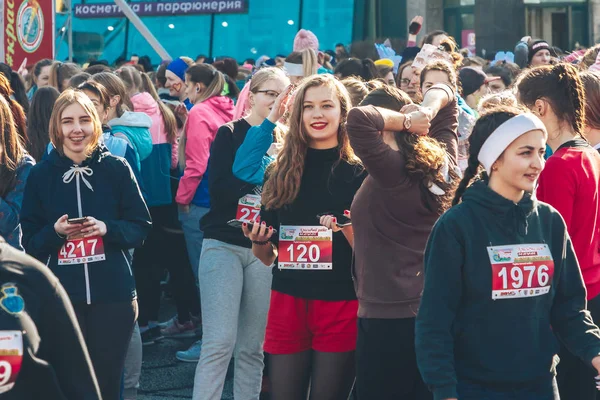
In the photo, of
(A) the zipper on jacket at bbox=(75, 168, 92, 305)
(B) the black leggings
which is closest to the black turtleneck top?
(B) the black leggings

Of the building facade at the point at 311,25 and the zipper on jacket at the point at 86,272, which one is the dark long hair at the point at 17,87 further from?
the building facade at the point at 311,25

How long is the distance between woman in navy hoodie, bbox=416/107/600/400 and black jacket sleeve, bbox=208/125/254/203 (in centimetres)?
215

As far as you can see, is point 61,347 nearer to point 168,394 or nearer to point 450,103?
point 450,103

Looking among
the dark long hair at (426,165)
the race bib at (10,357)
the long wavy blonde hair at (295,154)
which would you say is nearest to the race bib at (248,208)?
the long wavy blonde hair at (295,154)

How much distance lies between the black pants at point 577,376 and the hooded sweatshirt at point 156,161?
4292 millimetres

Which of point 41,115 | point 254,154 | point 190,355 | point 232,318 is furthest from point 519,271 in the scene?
point 190,355

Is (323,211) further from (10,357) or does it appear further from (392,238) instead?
(10,357)

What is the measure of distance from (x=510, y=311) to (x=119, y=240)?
2.32m

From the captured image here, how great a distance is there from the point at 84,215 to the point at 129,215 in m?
0.24

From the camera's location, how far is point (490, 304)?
11.2 ft

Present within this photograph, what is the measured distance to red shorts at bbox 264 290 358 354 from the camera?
460cm

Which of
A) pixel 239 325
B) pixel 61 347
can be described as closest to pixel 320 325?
pixel 239 325

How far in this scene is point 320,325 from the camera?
4.62 m

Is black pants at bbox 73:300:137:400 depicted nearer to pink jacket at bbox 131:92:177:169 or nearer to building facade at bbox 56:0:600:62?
pink jacket at bbox 131:92:177:169
